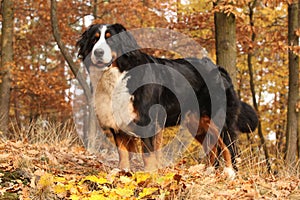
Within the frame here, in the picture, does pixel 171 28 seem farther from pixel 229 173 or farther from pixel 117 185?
pixel 117 185

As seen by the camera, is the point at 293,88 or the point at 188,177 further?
the point at 293,88

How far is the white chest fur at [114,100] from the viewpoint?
4.65 m

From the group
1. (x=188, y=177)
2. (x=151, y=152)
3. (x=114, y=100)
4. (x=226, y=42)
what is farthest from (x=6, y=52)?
(x=188, y=177)

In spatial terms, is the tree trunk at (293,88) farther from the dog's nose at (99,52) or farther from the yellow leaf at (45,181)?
the yellow leaf at (45,181)

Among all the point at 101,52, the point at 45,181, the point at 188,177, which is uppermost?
the point at 101,52

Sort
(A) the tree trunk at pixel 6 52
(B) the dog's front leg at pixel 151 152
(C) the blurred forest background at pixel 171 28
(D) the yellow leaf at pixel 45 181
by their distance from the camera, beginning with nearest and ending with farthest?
1. (D) the yellow leaf at pixel 45 181
2. (B) the dog's front leg at pixel 151 152
3. (C) the blurred forest background at pixel 171 28
4. (A) the tree trunk at pixel 6 52

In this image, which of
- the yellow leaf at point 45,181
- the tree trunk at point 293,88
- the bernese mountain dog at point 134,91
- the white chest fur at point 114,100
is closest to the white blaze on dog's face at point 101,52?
the bernese mountain dog at point 134,91

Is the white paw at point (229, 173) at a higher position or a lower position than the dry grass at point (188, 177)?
lower

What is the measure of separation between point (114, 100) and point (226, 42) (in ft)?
12.0

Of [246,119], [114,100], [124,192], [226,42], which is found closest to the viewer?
[124,192]

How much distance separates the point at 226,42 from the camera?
303 inches

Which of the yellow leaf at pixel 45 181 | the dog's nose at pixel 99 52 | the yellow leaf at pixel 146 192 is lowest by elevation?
the yellow leaf at pixel 146 192

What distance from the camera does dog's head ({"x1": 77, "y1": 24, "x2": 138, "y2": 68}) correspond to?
4.48 meters

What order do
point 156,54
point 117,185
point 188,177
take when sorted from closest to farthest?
point 117,185
point 188,177
point 156,54
